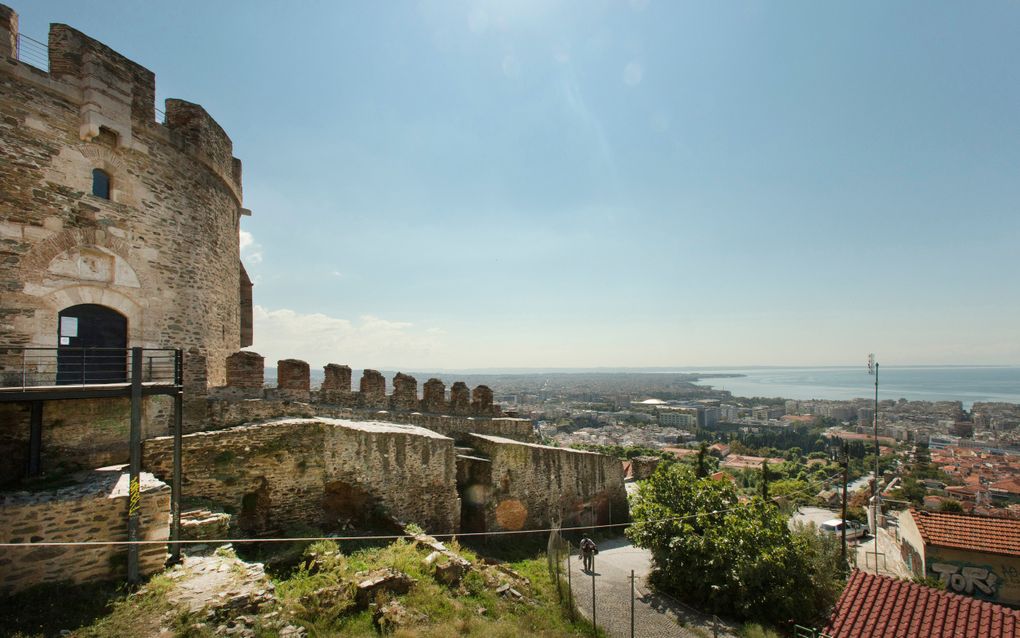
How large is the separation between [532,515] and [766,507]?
20.5 ft

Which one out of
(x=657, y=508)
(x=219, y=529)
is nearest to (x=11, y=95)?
(x=219, y=529)

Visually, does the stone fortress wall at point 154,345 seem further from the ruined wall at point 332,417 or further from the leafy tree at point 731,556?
the leafy tree at point 731,556

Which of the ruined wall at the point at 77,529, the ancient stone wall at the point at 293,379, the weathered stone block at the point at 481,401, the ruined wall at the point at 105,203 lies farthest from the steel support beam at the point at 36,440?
the weathered stone block at the point at 481,401

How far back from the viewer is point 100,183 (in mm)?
8562

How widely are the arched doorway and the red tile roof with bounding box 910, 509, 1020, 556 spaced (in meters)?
19.9

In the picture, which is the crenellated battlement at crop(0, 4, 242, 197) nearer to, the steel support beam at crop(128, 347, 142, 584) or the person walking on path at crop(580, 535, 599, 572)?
the steel support beam at crop(128, 347, 142, 584)

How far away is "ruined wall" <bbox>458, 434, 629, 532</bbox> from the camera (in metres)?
12.6

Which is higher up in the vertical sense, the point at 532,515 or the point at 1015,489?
the point at 532,515

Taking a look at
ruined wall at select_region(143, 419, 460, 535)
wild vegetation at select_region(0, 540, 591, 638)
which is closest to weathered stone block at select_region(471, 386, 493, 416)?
ruined wall at select_region(143, 419, 460, 535)

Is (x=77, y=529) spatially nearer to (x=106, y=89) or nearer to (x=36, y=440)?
(x=36, y=440)

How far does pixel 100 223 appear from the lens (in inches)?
328

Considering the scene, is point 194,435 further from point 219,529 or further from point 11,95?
point 11,95

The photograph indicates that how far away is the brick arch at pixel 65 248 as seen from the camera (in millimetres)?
7570

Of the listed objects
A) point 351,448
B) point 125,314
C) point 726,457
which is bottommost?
point 726,457
